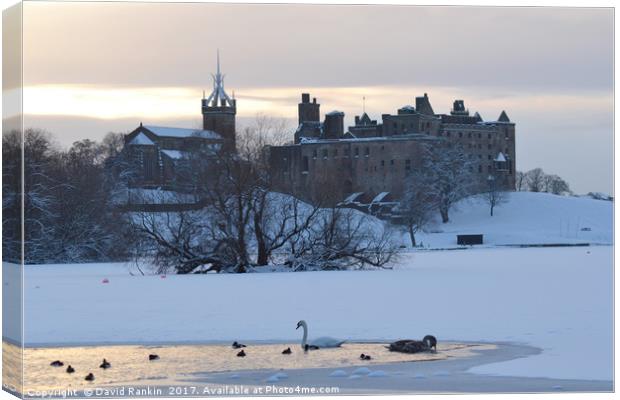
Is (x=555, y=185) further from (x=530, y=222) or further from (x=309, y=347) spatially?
(x=309, y=347)

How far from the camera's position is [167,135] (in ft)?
391

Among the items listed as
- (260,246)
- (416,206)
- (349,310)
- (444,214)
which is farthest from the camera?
(444,214)

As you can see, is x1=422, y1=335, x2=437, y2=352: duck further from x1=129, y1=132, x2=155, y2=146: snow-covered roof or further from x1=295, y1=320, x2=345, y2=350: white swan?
x1=129, y1=132, x2=155, y2=146: snow-covered roof

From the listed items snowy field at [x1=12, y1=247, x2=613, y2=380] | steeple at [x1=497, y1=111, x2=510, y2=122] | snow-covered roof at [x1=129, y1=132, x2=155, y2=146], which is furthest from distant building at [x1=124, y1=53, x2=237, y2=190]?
snowy field at [x1=12, y1=247, x2=613, y2=380]

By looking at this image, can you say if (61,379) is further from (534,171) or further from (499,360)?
(534,171)

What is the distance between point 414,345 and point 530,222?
70702 millimetres

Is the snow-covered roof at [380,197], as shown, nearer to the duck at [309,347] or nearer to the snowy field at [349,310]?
the snowy field at [349,310]

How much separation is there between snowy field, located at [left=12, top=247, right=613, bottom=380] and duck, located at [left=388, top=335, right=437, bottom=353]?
1.08 m

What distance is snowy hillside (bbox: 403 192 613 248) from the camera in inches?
2827

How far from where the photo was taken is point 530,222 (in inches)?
3263

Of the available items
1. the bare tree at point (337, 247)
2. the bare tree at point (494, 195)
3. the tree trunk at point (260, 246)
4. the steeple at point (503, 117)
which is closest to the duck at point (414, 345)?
the bare tree at point (337, 247)

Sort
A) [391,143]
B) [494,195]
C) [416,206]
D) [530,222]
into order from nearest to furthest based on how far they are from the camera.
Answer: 1. [416,206]
2. [530,222]
3. [494,195]
4. [391,143]

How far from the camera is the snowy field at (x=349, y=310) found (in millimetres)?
14422

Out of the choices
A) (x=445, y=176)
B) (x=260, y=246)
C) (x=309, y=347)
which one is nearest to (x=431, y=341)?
(x=309, y=347)
